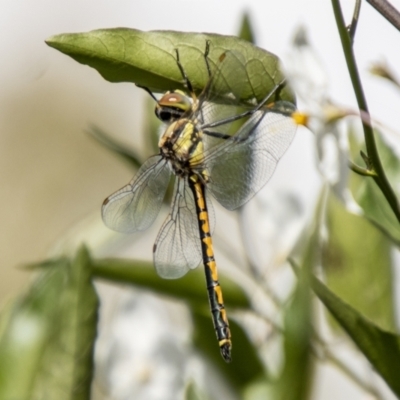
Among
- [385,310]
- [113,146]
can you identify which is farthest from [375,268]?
[113,146]

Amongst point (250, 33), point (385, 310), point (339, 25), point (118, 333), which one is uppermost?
point (339, 25)

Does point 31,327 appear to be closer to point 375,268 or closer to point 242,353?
point 242,353

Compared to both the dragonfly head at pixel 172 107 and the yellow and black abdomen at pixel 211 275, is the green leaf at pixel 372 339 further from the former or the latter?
the dragonfly head at pixel 172 107

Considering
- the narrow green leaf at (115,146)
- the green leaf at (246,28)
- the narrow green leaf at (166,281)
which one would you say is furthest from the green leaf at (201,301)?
the green leaf at (246,28)

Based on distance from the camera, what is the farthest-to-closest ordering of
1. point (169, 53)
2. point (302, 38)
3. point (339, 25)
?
1. point (302, 38)
2. point (169, 53)
3. point (339, 25)

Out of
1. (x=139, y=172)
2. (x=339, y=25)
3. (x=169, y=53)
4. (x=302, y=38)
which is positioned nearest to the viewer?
(x=339, y=25)

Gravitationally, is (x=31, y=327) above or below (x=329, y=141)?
below

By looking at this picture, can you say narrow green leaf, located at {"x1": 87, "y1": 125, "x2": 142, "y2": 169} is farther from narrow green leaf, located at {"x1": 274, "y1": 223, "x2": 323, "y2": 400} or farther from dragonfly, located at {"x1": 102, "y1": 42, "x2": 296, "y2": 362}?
narrow green leaf, located at {"x1": 274, "y1": 223, "x2": 323, "y2": 400}
